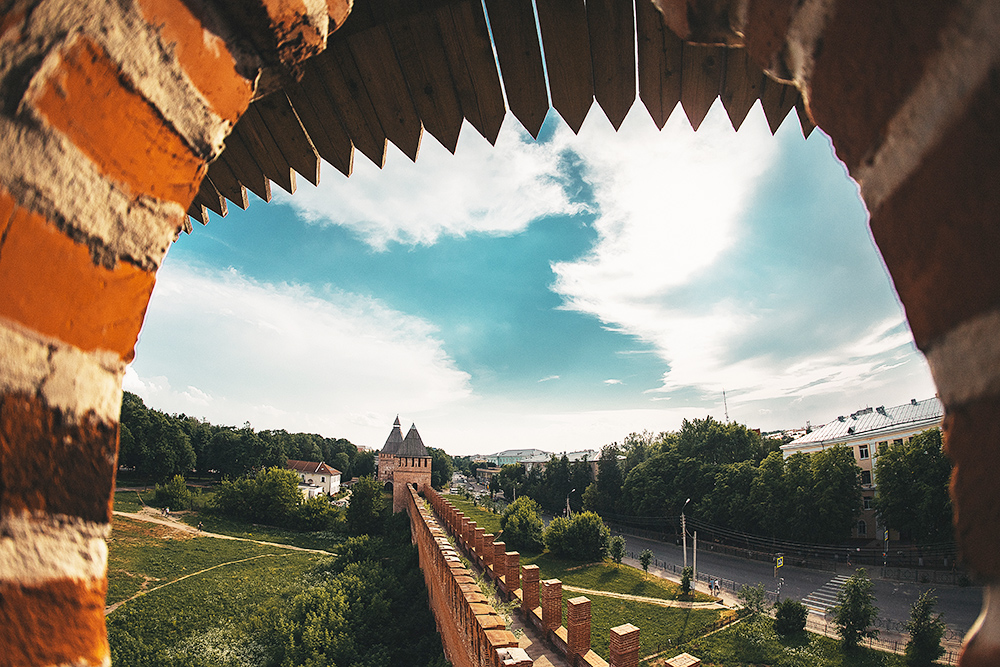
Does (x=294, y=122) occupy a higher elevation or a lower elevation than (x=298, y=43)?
higher

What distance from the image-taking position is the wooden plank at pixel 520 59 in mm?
1420

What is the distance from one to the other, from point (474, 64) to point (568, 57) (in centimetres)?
31

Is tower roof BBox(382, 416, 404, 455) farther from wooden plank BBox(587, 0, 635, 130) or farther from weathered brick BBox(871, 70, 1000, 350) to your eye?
weathered brick BBox(871, 70, 1000, 350)

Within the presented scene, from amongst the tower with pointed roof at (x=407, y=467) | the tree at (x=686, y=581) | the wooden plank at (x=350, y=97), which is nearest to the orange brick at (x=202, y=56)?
the wooden plank at (x=350, y=97)

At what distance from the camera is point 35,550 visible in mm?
409

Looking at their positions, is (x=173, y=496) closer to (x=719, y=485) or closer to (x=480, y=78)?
(x=719, y=485)

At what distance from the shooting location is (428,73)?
61.9 inches

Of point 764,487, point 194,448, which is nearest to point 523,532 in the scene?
point 764,487

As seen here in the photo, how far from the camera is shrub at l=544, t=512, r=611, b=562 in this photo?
28734mm

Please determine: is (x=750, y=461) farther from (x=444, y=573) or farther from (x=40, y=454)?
(x=40, y=454)

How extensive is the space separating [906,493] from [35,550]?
36839 mm

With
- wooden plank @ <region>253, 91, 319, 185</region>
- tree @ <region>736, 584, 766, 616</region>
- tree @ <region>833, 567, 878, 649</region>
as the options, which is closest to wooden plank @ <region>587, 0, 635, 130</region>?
wooden plank @ <region>253, 91, 319, 185</region>

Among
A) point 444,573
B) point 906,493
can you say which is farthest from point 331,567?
point 906,493

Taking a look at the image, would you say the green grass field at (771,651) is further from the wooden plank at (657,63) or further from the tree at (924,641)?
the wooden plank at (657,63)
